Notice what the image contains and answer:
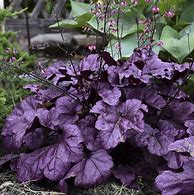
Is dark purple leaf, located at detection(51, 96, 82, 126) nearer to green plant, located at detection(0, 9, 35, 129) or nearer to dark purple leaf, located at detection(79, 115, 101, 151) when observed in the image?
dark purple leaf, located at detection(79, 115, 101, 151)

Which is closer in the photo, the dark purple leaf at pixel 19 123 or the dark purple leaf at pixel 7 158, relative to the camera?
the dark purple leaf at pixel 19 123

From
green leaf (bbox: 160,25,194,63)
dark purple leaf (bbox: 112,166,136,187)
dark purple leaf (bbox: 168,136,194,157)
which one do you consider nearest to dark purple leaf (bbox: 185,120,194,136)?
dark purple leaf (bbox: 168,136,194,157)

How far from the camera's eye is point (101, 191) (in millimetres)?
2074

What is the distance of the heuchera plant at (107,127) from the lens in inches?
78.7

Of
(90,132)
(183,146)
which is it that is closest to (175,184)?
(183,146)

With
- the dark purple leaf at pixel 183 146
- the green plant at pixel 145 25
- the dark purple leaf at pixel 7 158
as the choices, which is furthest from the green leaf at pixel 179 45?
the dark purple leaf at pixel 7 158

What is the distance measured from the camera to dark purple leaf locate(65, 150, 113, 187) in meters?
1.99

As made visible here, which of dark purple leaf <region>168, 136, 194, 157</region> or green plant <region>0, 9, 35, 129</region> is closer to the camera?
dark purple leaf <region>168, 136, 194, 157</region>

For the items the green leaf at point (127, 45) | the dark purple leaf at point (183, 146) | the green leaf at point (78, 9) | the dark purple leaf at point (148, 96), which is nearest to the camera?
the dark purple leaf at point (183, 146)

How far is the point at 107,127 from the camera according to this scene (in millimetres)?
1995

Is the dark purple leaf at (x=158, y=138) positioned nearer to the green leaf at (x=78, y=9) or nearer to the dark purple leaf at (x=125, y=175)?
the dark purple leaf at (x=125, y=175)

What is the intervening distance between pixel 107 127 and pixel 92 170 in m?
0.20

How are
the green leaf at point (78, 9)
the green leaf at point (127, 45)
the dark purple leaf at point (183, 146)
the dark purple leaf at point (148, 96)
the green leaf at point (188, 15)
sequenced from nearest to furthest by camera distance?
the dark purple leaf at point (183, 146) < the dark purple leaf at point (148, 96) < the green leaf at point (127, 45) < the green leaf at point (188, 15) < the green leaf at point (78, 9)

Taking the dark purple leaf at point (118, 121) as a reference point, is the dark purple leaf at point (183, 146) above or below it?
below
